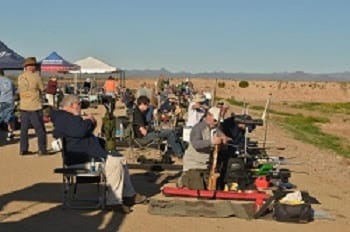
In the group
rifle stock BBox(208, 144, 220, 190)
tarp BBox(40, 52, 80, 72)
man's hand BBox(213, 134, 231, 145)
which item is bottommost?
rifle stock BBox(208, 144, 220, 190)

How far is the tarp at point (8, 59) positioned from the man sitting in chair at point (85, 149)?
975 cm

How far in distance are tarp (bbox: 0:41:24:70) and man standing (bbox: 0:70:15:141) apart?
272 centimetres

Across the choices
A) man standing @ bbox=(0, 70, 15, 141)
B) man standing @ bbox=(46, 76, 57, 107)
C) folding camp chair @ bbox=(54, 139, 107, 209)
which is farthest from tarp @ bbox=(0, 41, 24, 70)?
folding camp chair @ bbox=(54, 139, 107, 209)

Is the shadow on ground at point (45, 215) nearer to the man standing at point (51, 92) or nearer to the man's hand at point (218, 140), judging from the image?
the man's hand at point (218, 140)

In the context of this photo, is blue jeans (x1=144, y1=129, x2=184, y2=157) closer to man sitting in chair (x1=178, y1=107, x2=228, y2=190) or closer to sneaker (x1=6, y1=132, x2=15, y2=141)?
man sitting in chair (x1=178, y1=107, x2=228, y2=190)

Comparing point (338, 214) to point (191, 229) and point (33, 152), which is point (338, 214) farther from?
point (33, 152)

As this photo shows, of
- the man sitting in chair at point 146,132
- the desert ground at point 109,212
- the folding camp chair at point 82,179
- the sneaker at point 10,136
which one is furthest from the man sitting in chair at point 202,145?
the sneaker at point 10,136

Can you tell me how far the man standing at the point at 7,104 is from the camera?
14.1m

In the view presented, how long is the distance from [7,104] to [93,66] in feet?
48.7

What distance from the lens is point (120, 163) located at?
7402mm

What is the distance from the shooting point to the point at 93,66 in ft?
95.2

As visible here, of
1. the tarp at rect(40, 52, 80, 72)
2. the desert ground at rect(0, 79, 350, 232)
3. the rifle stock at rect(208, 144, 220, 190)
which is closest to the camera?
the desert ground at rect(0, 79, 350, 232)

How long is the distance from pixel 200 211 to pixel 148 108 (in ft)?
15.4

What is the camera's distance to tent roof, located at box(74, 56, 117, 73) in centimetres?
2881
